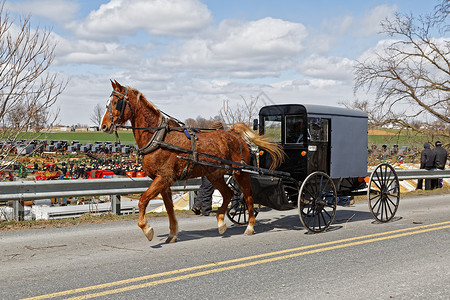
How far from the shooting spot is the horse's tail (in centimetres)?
884

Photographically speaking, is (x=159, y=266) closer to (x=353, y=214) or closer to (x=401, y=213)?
(x=353, y=214)

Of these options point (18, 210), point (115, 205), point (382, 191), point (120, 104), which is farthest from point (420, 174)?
point (18, 210)

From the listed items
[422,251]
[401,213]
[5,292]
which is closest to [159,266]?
[5,292]

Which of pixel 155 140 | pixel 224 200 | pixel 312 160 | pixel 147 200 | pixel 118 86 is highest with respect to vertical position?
pixel 118 86

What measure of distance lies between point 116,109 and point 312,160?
12.4 ft

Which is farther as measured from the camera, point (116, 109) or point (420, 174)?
point (420, 174)

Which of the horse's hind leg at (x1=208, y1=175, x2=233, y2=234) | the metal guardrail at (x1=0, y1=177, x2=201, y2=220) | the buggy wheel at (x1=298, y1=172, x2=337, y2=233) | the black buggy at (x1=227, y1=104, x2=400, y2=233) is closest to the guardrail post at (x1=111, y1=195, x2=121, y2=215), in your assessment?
the metal guardrail at (x1=0, y1=177, x2=201, y2=220)

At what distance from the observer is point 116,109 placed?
716 centimetres

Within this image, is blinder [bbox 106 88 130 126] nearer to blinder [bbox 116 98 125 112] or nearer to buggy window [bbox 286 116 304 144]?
blinder [bbox 116 98 125 112]

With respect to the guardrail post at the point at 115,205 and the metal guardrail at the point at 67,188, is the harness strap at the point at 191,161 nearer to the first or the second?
the metal guardrail at the point at 67,188

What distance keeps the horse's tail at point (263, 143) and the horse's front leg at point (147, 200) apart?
86.8 inches

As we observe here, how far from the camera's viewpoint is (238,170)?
8383 millimetres

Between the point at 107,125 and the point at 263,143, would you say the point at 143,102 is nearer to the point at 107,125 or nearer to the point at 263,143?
the point at 107,125

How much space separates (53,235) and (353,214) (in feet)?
22.0
